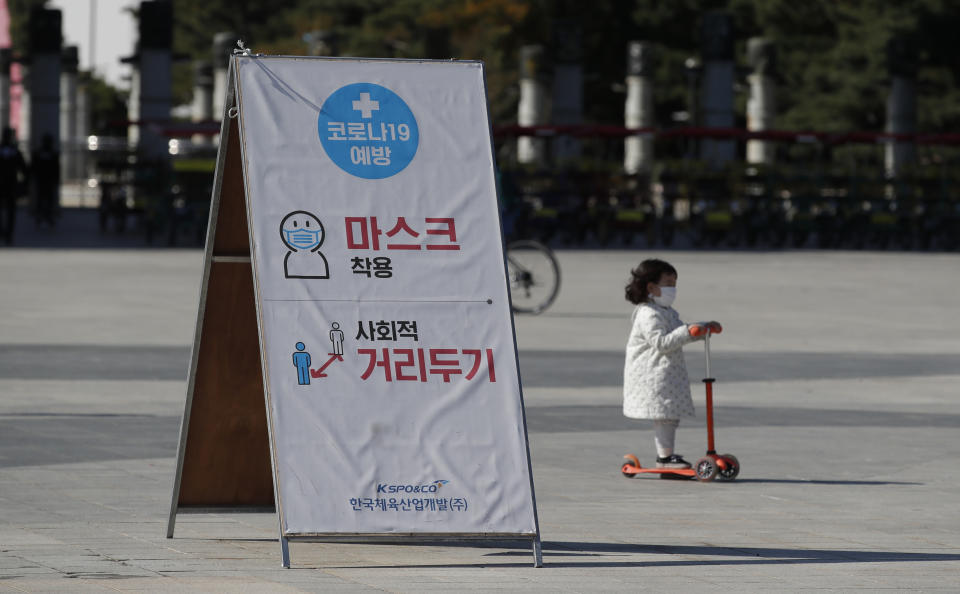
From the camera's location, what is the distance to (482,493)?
675cm

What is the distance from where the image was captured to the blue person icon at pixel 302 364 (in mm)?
6719

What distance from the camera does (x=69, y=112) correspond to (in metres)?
77.4

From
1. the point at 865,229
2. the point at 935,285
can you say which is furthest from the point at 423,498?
the point at 865,229

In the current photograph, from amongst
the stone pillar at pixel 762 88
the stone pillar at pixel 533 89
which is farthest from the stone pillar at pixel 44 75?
the stone pillar at pixel 762 88

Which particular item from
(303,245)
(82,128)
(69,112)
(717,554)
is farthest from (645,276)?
(82,128)

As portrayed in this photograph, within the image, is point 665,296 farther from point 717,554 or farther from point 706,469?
point 717,554

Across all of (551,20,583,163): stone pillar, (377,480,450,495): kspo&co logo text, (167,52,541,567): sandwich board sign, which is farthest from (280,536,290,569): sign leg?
(551,20,583,163): stone pillar

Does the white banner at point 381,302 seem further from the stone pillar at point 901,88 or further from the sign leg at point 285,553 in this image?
the stone pillar at point 901,88

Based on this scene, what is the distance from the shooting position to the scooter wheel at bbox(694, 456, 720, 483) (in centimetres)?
923

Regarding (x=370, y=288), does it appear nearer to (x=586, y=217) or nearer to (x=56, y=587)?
(x=56, y=587)

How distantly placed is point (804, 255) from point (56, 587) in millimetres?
28747

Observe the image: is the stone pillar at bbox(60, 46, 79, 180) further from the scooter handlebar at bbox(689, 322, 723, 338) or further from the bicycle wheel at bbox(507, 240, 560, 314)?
the scooter handlebar at bbox(689, 322, 723, 338)

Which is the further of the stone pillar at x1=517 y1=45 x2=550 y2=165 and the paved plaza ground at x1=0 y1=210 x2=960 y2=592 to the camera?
the stone pillar at x1=517 y1=45 x2=550 y2=165

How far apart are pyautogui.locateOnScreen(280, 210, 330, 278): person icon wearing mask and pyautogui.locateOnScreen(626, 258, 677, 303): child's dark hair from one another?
287cm
